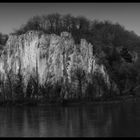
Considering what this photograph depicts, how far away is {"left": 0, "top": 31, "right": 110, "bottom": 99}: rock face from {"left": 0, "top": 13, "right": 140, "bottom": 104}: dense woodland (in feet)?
10.6

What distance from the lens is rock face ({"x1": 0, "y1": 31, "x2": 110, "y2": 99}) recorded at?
65188 millimetres

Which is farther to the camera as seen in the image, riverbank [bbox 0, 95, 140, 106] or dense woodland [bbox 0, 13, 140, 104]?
dense woodland [bbox 0, 13, 140, 104]

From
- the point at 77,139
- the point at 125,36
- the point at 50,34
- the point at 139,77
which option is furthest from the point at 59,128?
the point at 125,36

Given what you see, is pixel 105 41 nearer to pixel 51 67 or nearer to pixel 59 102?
pixel 51 67

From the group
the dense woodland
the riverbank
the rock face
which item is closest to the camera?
the riverbank

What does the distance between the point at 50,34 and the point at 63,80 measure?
39.2 feet

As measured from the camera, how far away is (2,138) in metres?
25.8

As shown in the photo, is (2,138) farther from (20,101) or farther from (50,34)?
(50,34)

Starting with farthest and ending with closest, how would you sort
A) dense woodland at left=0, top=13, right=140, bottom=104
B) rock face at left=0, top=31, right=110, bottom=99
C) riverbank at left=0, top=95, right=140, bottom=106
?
dense woodland at left=0, top=13, right=140, bottom=104
rock face at left=0, top=31, right=110, bottom=99
riverbank at left=0, top=95, right=140, bottom=106

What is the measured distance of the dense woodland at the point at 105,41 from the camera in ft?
251

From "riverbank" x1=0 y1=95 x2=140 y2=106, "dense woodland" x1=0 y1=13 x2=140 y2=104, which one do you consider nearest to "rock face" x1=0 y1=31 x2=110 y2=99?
"riverbank" x1=0 y1=95 x2=140 y2=106

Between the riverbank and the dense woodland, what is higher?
the dense woodland

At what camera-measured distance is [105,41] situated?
87375mm

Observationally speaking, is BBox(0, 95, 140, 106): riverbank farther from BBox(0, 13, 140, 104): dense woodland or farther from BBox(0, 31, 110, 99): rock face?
BBox(0, 13, 140, 104): dense woodland
